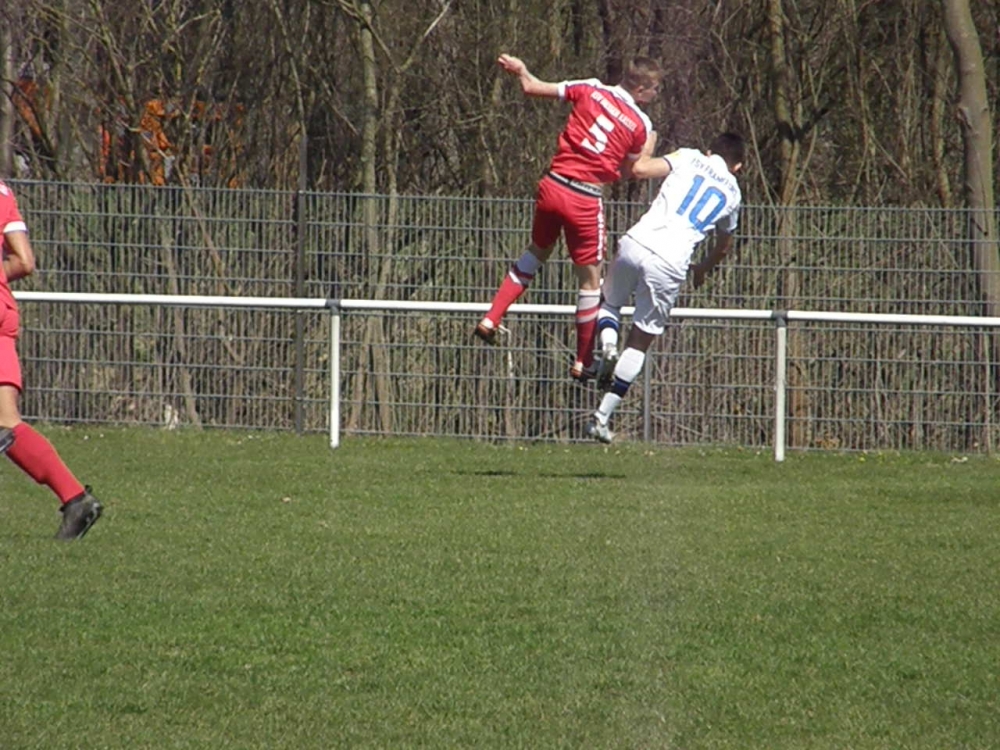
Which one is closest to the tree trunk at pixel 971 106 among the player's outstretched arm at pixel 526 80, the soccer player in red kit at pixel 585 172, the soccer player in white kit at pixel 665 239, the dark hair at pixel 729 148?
the dark hair at pixel 729 148

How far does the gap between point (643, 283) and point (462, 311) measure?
3.06 metres

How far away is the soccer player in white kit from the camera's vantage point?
10703mm

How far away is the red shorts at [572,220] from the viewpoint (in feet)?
36.4

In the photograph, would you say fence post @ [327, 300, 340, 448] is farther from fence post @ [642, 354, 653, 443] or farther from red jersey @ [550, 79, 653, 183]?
red jersey @ [550, 79, 653, 183]

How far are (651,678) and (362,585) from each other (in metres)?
1.79

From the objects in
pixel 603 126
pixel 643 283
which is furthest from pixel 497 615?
pixel 603 126

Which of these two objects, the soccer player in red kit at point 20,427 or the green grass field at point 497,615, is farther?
the soccer player in red kit at point 20,427

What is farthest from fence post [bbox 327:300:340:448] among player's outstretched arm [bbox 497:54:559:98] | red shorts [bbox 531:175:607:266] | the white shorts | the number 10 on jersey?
the number 10 on jersey

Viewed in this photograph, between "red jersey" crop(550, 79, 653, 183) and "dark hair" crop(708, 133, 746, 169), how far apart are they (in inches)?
16.5

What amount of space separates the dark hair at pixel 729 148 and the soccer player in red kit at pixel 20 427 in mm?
4454

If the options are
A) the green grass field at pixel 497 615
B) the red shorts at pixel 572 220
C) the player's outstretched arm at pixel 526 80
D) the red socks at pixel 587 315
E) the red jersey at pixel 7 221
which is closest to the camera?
the green grass field at pixel 497 615

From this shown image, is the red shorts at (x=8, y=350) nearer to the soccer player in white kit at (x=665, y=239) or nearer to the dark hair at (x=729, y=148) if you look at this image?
the soccer player in white kit at (x=665, y=239)

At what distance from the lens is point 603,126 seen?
10.8m

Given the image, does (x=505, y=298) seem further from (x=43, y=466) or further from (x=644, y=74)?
(x=43, y=466)
